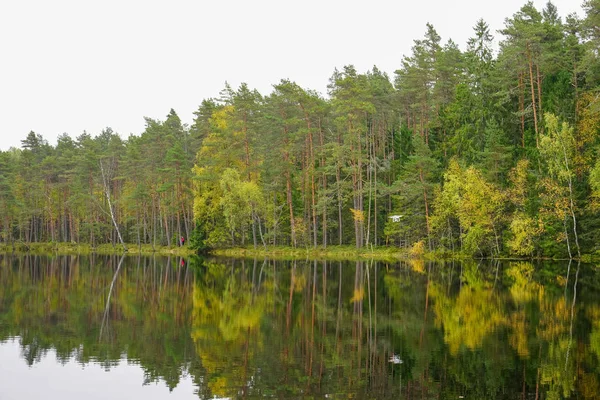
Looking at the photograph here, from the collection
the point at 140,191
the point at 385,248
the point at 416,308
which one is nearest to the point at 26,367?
the point at 416,308

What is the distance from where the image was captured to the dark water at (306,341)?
11.9 m

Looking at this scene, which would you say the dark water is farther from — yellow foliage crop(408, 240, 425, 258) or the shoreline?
the shoreline

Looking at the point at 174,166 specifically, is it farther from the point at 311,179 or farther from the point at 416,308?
the point at 416,308

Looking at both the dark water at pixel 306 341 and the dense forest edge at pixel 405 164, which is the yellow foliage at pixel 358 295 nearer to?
the dark water at pixel 306 341

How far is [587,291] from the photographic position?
1012 inches

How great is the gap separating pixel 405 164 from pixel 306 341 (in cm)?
4241

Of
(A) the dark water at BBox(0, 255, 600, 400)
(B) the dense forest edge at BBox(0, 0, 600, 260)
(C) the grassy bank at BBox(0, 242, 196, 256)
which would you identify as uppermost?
(B) the dense forest edge at BBox(0, 0, 600, 260)

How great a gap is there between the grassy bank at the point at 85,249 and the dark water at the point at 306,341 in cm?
4155

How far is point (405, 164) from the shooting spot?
56.2 meters

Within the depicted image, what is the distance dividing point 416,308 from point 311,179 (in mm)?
42857

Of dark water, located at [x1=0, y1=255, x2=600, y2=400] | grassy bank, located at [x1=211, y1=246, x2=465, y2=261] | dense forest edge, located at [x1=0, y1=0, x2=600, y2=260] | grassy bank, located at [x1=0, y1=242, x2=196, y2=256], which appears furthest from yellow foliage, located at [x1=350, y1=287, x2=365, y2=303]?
grassy bank, located at [x1=0, y1=242, x2=196, y2=256]

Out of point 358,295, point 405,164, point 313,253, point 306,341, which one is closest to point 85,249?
point 313,253

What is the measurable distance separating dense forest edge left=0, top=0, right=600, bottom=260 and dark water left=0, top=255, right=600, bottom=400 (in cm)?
1891

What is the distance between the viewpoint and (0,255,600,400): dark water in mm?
11859
